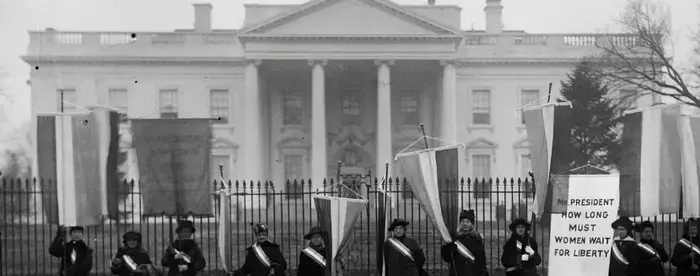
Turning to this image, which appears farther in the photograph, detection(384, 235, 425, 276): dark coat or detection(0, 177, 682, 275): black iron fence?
detection(0, 177, 682, 275): black iron fence

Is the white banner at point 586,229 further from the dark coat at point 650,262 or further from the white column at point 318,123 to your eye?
the white column at point 318,123

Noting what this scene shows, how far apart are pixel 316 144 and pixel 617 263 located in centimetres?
2966

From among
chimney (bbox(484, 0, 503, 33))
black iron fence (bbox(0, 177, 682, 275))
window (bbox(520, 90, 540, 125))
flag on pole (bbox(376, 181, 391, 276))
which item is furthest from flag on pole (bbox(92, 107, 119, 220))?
chimney (bbox(484, 0, 503, 33))

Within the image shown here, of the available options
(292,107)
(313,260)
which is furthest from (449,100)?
(313,260)

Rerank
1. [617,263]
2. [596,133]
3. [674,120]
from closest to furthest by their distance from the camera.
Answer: [617,263], [674,120], [596,133]

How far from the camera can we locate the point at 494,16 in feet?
156

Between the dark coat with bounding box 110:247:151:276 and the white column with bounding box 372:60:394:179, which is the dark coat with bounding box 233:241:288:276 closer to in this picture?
the dark coat with bounding box 110:247:151:276

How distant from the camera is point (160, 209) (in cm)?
1270

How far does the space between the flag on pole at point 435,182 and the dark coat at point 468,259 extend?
0.32 m

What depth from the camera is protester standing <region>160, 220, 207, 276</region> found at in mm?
11727

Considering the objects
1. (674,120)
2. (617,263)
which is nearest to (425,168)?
(617,263)

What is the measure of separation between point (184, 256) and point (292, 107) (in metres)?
33.6

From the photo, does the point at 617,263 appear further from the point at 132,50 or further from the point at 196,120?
the point at 132,50

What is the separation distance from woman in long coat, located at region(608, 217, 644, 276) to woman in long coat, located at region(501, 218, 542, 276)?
1165mm
